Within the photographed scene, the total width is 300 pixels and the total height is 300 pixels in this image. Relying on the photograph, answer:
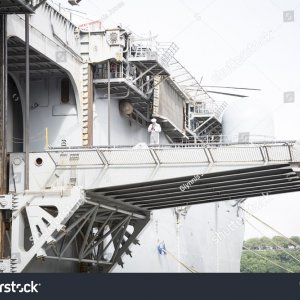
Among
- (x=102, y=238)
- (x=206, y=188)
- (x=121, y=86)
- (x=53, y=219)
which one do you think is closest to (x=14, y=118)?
(x=121, y=86)

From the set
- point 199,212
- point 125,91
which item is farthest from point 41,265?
point 199,212

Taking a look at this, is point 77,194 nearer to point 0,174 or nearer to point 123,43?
point 0,174

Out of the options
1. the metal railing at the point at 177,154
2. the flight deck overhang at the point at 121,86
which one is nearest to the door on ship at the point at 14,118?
the flight deck overhang at the point at 121,86

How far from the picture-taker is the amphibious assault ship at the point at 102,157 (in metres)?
30.7

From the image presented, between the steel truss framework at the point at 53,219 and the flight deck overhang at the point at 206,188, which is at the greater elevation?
the flight deck overhang at the point at 206,188

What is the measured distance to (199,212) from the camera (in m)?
59.2

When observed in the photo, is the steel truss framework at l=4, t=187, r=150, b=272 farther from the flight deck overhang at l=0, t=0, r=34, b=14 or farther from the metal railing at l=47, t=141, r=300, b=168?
the flight deck overhang at l=0, t=0, r=34, b=14

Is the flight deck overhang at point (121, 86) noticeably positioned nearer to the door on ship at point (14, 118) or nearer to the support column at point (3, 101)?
the door on ship at point (14, 118)

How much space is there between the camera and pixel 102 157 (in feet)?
103

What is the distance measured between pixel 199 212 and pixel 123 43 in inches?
840

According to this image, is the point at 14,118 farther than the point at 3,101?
Yes

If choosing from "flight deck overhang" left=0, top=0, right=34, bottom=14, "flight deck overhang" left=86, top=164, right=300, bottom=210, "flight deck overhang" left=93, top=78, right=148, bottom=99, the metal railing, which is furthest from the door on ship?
"flight deck overhang" left=0, top=0, right=34, bottom=14

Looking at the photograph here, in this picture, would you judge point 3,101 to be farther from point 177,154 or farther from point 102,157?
point 177,154

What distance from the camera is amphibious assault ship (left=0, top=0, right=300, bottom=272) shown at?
30.7m
